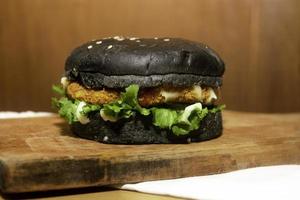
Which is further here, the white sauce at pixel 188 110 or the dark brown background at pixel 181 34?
the dark brown background at pixel 181 34

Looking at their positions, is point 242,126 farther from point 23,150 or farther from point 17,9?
point 17,9

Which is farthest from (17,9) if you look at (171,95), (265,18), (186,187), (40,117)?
(186,187)

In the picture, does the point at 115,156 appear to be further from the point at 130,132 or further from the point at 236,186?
the point at 236,186

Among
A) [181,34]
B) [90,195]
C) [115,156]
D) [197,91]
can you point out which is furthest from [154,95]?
[181,34]

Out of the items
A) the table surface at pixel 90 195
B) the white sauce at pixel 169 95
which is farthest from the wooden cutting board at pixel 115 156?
the white sauce at pixel 169 95

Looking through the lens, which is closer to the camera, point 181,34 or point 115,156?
point 115,156

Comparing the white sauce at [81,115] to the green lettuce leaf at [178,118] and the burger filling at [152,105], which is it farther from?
the green lettuce leaf at [178,118]

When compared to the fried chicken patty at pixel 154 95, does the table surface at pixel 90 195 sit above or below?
below
